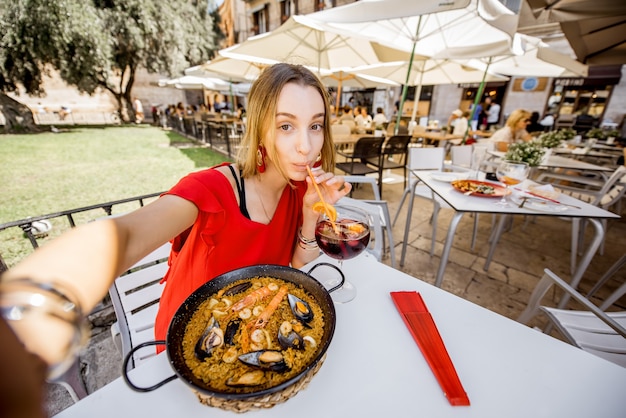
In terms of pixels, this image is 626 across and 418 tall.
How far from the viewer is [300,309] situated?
822 millimetres

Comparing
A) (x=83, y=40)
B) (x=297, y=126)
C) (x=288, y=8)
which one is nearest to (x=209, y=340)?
(x=297, y=126)

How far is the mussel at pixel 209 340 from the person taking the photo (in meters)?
0.68

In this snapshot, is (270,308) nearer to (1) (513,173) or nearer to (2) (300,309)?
(2) (300,309)

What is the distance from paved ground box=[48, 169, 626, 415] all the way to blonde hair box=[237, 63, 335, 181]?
1.95 meters

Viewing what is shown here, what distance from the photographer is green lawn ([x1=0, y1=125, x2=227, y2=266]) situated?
14.3 ft

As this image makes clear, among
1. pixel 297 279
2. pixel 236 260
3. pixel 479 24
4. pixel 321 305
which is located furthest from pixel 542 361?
pixel 479 24

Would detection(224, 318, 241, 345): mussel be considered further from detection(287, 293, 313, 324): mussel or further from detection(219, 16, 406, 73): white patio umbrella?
detection(219, 16, 406, 73): white patio umbrella

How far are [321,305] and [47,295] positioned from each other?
668 mm

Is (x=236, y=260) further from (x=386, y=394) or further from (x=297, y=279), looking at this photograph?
(x=386, y=394)

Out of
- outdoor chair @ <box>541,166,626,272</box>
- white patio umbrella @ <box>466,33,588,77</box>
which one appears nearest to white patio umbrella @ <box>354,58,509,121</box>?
white patio umbrella @ <box>466,33,588,77</box>

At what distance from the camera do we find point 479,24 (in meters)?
5.02

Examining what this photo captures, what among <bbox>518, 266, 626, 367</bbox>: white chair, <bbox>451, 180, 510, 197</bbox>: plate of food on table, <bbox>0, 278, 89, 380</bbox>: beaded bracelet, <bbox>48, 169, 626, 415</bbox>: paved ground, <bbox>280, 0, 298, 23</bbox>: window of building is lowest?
<bbox>48, 169, 626, 415</bbox>: paved ground

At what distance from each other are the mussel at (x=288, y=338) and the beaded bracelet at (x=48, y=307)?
460 millimetres

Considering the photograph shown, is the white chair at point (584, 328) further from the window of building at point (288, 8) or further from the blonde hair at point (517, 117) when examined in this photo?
the window of building at point (288, 8)
